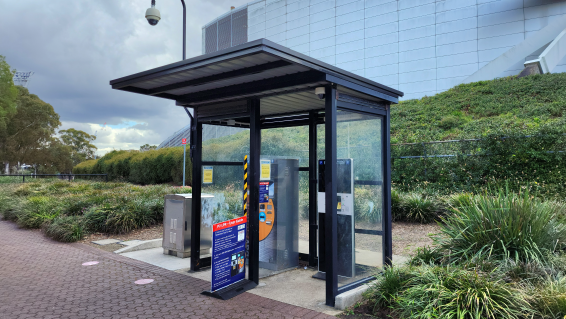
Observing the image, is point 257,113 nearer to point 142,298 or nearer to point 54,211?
point 142,298

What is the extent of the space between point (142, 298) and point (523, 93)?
2041 centimetres

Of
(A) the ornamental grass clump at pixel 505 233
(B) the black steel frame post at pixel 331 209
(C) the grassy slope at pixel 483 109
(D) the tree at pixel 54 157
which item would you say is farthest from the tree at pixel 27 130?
(A) the ornamental grass clump at pixel 505 233

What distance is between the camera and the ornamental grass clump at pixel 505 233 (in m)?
4.21

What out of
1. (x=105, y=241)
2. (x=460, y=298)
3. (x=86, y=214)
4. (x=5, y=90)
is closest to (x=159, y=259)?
(x=105, y=241)

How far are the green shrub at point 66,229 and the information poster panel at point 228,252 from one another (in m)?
5.72

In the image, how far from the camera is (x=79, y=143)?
65250mm

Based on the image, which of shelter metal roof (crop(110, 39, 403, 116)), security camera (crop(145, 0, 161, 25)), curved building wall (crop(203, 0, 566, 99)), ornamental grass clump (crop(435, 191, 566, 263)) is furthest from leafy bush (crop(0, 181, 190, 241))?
curved building wall (crop(203, 0, 566, 99))

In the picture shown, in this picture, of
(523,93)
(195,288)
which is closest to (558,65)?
(523,93)

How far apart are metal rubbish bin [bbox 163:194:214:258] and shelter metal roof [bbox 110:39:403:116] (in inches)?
80.9

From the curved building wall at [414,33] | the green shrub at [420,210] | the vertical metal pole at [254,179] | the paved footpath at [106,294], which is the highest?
the curved building wall at [414,33]

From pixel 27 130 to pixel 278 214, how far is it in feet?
137

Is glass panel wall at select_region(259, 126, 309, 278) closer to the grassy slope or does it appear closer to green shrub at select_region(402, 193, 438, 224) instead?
green shrub at select_region(402, 193, 438, 224)

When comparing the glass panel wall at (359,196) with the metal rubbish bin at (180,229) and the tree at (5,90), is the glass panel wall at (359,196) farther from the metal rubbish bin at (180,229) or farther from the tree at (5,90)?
the tree at (5,90)

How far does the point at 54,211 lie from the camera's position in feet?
34.9
